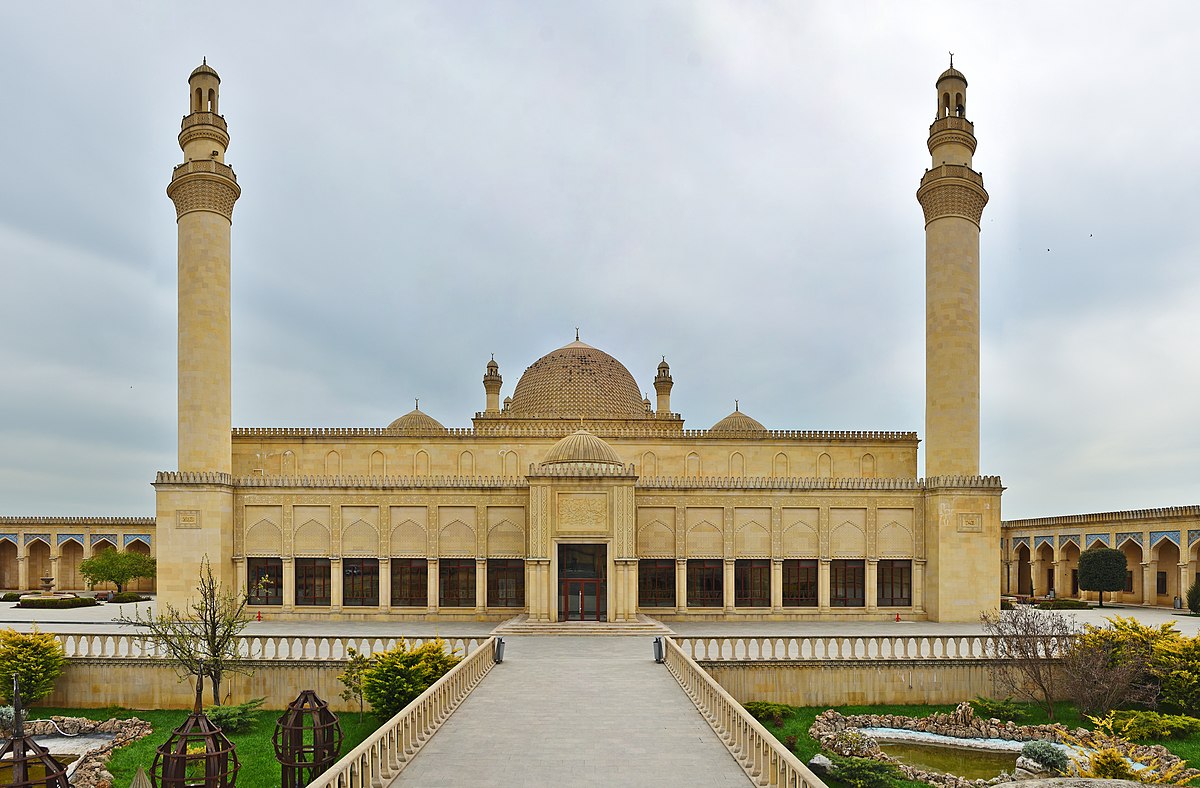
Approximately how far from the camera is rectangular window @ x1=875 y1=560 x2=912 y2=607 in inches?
1260

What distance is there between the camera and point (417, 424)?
4228 cm

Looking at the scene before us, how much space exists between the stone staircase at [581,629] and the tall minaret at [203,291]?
12.0m

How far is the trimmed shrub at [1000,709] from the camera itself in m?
21.6

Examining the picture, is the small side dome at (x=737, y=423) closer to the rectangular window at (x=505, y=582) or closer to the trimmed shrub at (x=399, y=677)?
the rectangular window at (x=505, y=582)

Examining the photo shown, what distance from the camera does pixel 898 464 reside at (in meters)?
38.9

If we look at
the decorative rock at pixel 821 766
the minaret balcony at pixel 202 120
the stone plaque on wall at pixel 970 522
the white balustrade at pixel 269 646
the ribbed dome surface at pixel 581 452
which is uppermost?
the minaret balcony at pixel 202 120

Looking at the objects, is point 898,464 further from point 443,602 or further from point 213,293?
point 213,293

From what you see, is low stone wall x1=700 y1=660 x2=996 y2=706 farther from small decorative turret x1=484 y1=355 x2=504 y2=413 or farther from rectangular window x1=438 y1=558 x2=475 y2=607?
small decorative turret x1=484 y1=355 x2=504 y2=413

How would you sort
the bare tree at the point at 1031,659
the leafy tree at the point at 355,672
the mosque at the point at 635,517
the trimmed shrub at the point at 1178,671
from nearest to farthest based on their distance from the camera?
1. the leafy tree at the point at 355,672
2. the trimmed shrub at the point at 1178,671
3. the bare tree at the point at 1031,659
4. the mosque at the point at 635,517

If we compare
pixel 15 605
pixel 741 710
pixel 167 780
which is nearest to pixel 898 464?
pixel 741 710

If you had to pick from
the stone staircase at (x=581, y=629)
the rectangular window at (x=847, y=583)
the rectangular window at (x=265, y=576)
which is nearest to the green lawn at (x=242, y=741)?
the stone staircase at (x=581, y=629)

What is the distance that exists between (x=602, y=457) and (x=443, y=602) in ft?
24.8

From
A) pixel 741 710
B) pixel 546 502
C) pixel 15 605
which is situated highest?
pixel 546 502

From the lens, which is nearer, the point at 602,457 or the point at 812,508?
the point at 602,457
